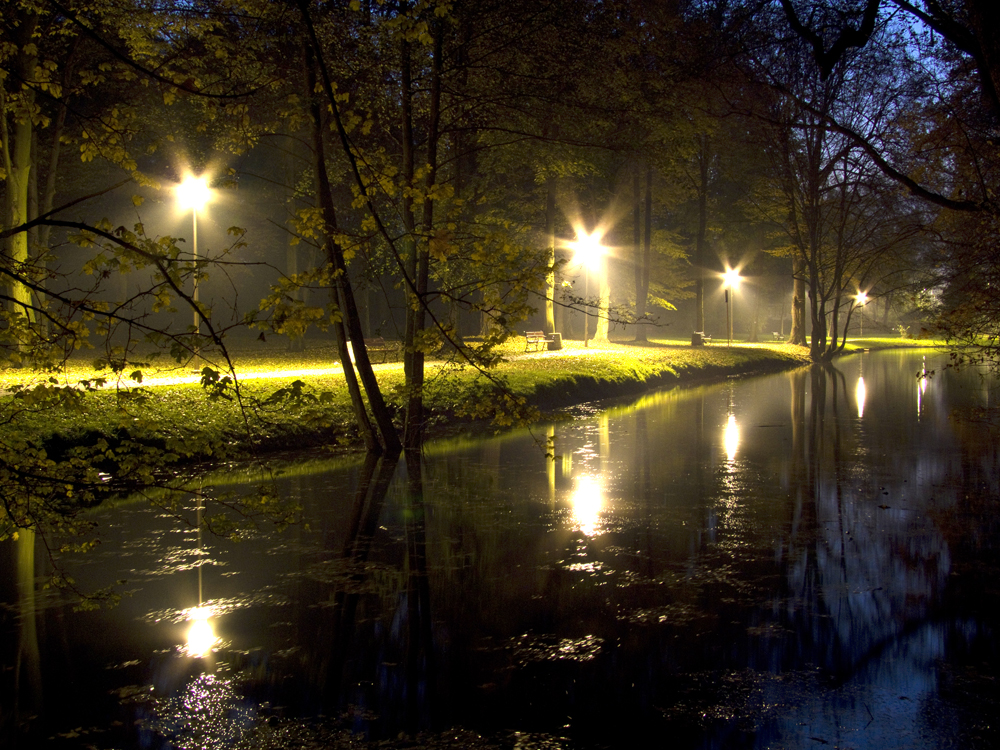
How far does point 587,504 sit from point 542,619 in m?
4.23

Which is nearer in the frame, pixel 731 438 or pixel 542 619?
pixel 542 619

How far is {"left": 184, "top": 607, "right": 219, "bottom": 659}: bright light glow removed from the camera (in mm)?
5867

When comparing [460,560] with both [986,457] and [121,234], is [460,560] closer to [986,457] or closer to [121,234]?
[121,234]

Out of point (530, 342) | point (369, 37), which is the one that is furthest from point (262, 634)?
point (530, 342)

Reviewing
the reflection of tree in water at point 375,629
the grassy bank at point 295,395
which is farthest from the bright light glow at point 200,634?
the grassy bank at point 295,395

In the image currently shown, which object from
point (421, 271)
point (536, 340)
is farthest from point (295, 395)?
point (536, 340)

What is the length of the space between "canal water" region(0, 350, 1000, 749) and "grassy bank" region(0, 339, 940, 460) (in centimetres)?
121

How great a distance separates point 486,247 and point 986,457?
10.2 m

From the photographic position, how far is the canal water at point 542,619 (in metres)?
4.77

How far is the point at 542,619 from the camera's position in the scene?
6.36 metres

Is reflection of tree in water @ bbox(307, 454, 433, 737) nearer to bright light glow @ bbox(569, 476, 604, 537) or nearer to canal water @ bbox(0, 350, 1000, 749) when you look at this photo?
canal water @ bbox(0, 350, 1000, 749)

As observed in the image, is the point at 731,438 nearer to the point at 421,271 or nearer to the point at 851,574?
the point at 421,271

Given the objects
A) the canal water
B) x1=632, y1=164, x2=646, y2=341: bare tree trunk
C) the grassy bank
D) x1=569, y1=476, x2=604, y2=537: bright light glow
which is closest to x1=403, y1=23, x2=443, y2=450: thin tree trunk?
the grassy bank

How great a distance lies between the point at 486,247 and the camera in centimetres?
657
